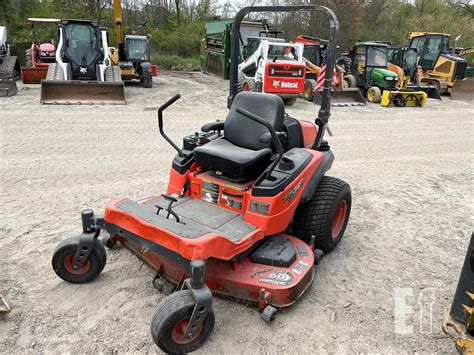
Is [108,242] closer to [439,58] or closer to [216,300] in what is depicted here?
[216,300]

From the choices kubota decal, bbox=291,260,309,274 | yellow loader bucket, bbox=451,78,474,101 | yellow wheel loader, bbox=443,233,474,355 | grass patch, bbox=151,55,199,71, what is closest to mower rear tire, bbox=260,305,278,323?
kubota decal, bbox=291,260,309,274

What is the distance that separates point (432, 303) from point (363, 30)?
76.5 ft

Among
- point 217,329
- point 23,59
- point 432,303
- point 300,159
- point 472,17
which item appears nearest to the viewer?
point 217,329

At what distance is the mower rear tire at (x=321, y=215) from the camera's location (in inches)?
120

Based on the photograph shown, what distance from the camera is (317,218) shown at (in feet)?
10.0

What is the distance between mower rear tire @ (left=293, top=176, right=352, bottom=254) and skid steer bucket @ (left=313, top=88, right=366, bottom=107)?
8390 mm

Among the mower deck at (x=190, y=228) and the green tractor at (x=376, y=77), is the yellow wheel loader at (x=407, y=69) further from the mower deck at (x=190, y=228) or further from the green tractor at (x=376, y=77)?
the mower deck at (x=190, y=228)

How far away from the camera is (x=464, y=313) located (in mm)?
2164

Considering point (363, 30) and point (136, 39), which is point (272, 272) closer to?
point (136, 39)

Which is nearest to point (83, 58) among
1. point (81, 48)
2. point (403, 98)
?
point (81, 48)

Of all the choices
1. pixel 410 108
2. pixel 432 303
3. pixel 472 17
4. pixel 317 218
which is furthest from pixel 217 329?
pixel 472 17

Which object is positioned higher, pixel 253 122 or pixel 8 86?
pixel 253 122

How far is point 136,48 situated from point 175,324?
40.2ft

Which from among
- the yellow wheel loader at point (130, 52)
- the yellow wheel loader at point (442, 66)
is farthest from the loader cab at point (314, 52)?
the yellow wheel loader at point (130, 52)
